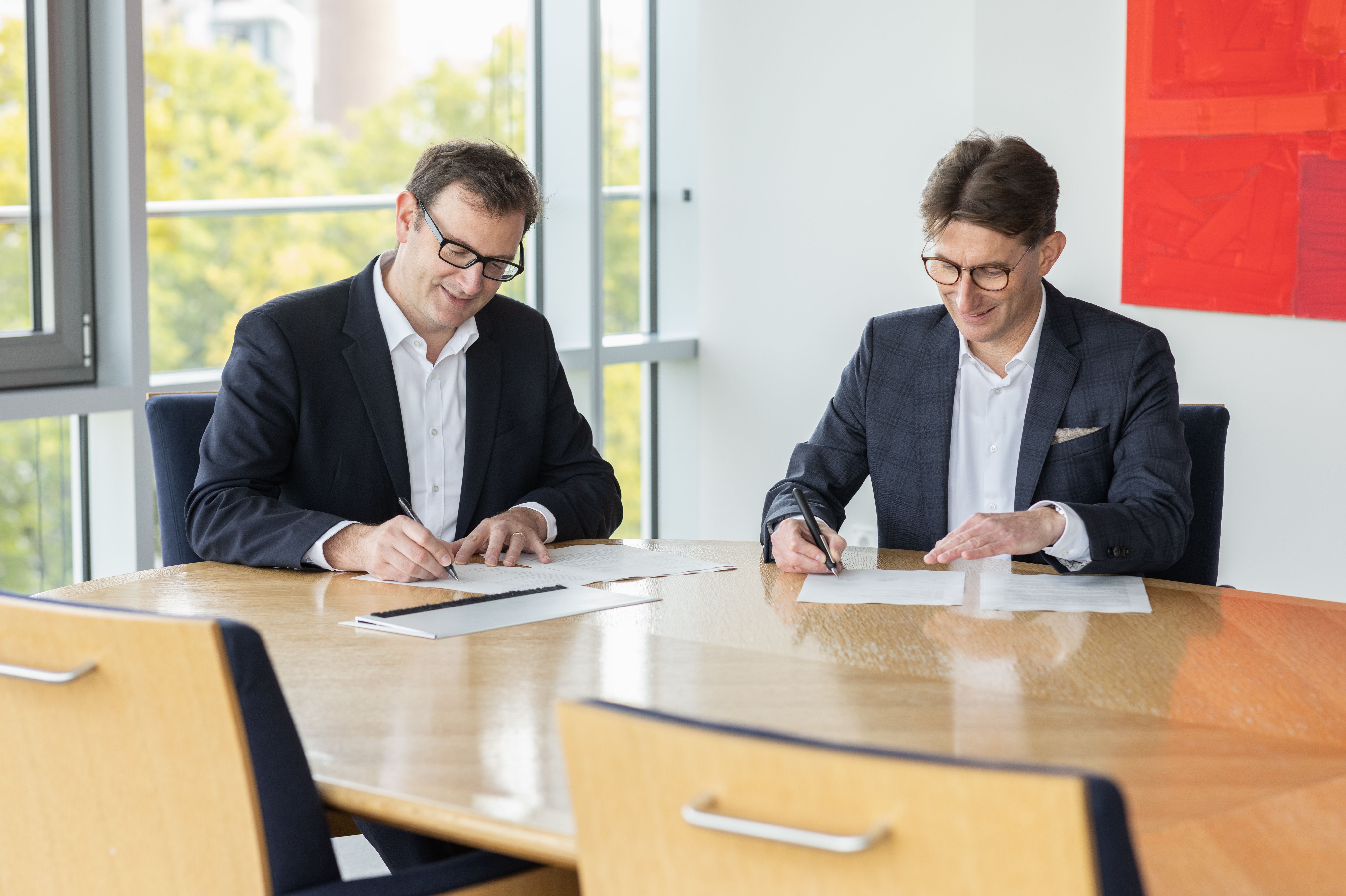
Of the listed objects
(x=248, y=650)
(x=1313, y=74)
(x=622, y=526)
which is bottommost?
(x=622, y=526)

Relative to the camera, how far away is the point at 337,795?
3.83 ft

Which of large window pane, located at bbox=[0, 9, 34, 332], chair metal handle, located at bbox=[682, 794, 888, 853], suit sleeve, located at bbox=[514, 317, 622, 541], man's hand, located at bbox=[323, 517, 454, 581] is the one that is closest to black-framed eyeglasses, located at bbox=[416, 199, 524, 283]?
suit sleeve, located at bbox=[514, 317, 622, 541]

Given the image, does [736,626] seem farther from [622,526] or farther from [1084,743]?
[622,526]

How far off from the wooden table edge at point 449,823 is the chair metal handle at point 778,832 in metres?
0.23

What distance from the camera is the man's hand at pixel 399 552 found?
1954 millimetres

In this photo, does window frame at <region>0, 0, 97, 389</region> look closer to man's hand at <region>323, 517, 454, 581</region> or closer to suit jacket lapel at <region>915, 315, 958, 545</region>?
man's hand at <region>323, 517, 454, 581</region>

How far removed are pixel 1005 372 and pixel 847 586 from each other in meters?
0.63

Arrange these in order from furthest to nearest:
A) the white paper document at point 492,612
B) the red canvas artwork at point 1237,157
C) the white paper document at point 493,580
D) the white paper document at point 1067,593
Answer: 1. the red canvas artwork at point 1237,157
2. the white paper document at point 493,580
3. the white paper document at point 1067,593
4. the white paper document at point 492,612

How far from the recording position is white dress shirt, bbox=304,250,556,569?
7.73 ft

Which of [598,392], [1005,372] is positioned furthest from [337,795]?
[598,392]

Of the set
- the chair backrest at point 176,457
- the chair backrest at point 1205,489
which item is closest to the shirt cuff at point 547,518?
the chair backrest at point 176,457

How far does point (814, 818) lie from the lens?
81 centimetres

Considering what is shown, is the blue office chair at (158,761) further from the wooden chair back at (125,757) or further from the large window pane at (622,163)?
the large window pane at (622,163)

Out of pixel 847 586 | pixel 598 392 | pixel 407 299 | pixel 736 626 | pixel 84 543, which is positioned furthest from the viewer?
pixel 598 392
